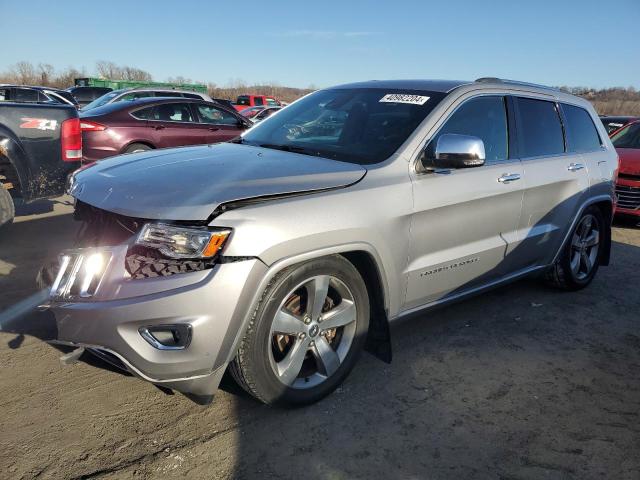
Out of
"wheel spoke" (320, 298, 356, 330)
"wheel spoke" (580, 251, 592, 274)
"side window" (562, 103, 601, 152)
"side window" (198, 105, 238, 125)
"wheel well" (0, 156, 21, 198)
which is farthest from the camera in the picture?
"side window" (198, 105, 238, 125)

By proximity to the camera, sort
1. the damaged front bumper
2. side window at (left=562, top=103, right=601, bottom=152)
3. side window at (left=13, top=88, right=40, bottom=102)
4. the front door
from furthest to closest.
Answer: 1. side window at (left=13, top=88, right=40, bottom=102)
2. side window at (left=562, top=103, right=601, bottom=152)
3. the front door
4. the damaged front bumper

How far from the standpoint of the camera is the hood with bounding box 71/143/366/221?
2445 millimetres

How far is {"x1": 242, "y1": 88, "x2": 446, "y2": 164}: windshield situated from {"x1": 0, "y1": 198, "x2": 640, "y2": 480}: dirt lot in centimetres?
140

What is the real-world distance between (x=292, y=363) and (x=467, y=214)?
1.55m

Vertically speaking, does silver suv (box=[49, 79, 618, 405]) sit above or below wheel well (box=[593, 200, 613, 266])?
above

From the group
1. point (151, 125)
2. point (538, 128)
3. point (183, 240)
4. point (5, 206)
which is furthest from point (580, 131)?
point (151, 125)

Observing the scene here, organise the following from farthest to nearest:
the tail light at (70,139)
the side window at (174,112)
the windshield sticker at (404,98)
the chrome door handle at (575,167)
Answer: the side window at (174,112) < the tail light at (70,139) < the chrome door handle at (575,167) < the windshield sticker at (404,98)

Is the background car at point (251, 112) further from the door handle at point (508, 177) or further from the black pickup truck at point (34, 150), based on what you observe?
the door handle at point (508, 177)

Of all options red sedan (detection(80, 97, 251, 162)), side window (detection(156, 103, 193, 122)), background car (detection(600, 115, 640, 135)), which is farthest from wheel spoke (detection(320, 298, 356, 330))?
background car (detection(600, 115, 640, 135))

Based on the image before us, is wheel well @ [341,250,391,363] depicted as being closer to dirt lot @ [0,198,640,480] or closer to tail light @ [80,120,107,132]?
dirt lot @ [0,198,640,480]

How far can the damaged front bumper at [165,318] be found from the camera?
7.59 ft

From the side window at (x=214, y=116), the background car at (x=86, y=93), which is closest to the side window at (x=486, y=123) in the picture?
the side window at (x=214, y=116)

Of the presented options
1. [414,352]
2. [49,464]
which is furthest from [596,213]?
[49,464]

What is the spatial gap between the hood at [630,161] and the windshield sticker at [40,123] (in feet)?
26.4
